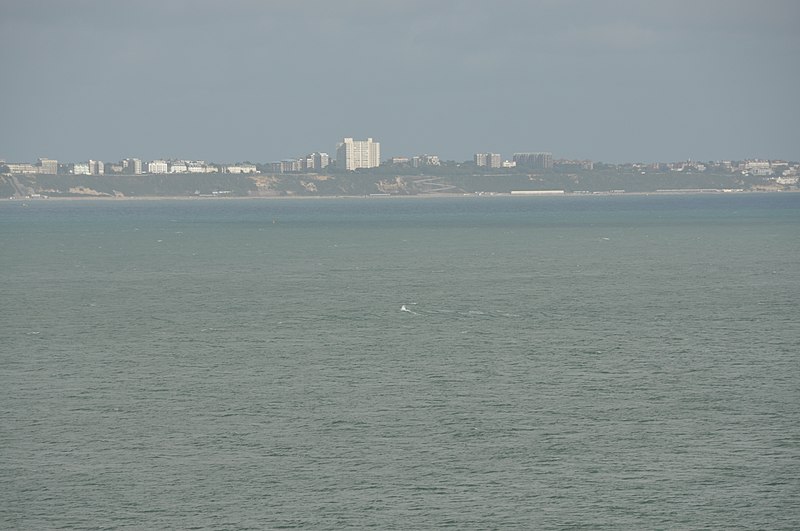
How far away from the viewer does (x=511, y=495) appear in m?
30.8

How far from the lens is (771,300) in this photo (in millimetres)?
69375

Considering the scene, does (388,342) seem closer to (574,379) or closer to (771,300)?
(574,379)

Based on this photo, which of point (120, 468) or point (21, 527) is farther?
point (120, 468)

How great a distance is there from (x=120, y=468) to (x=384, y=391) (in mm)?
11801

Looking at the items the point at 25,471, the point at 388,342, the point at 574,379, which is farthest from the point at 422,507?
the point at 388,342

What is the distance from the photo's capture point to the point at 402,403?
40.7 metres

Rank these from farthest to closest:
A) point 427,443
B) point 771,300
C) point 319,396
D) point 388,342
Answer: point 771,300
point 388,342
point 319,396
point 427,443

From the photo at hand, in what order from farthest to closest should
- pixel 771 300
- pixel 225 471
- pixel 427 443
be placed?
pixel 771 300 → pixel 427 443 → pixel 225 471

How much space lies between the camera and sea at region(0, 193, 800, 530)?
30.3 meters

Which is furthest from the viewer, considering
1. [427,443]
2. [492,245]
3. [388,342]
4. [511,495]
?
[492,245]

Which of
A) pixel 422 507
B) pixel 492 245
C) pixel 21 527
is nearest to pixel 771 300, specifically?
pixel 422 507

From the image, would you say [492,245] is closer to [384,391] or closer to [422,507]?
[384,391]

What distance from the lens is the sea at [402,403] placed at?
30.3 m

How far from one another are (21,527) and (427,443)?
11836mm
